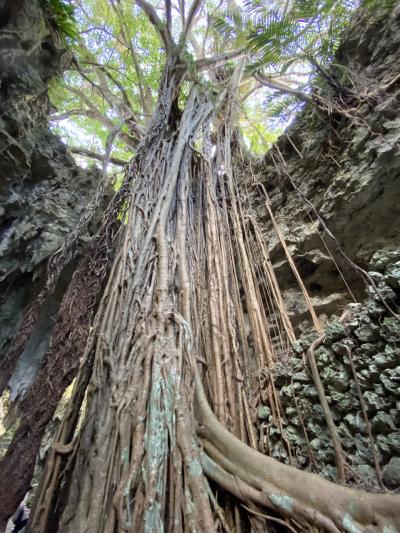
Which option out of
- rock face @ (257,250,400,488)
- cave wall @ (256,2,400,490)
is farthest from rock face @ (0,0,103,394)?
rock face @ (257,250,400,488)

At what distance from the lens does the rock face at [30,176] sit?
2037 millimetres

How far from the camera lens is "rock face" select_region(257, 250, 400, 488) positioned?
96 cm

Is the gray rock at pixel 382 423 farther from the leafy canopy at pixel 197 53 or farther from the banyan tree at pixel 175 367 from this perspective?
the leafy canopy at pixel 197 53

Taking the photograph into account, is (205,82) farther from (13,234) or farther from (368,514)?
(368,514)

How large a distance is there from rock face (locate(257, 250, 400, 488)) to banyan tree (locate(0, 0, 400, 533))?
59mm

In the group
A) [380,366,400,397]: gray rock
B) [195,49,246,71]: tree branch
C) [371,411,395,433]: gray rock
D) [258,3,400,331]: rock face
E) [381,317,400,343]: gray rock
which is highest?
[195,49,246,71]: tree branch

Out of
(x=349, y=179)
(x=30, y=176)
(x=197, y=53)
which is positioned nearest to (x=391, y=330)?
(x=349, y=179)

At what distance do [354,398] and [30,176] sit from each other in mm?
3007

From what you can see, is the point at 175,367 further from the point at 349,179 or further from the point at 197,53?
the point at 197,53

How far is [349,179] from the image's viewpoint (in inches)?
72.7

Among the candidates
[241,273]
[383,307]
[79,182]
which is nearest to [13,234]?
[79,182]

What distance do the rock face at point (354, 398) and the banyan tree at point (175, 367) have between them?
59 millimetres

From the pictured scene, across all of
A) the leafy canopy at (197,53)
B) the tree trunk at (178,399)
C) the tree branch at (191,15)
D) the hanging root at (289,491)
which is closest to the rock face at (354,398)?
the tree trunk at (178,399)

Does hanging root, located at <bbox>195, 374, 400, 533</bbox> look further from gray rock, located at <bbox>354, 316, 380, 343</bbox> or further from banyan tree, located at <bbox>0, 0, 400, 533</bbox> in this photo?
gray rock, located at <bbox>354, 316, 380, 343</bbox>
